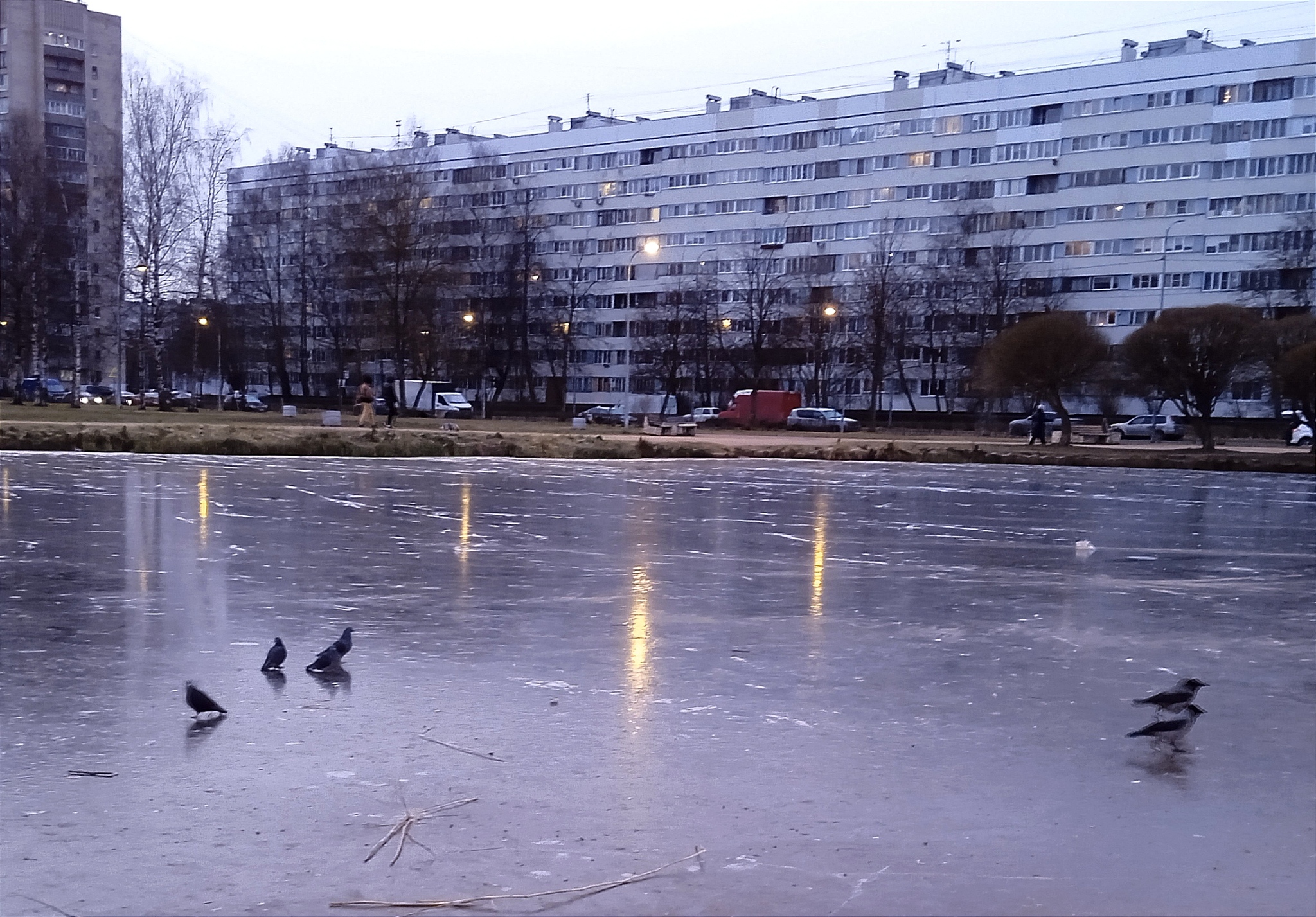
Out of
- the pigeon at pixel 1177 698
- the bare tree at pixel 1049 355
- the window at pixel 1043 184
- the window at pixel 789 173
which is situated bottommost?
the pigeon at pixel 1177 698

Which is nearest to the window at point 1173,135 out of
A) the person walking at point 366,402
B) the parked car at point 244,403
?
the parked car at point 244,403

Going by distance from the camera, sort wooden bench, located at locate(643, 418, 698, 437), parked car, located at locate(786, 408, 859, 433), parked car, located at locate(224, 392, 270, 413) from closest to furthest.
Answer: wooden bench, located at locate(643, 418, 698, 437) → parked car, located at locate(786, 408, 859, 433) → parked car, located at locate(224, 392, 270, 413)

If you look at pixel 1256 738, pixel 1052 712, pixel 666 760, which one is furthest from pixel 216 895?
pixel 1256 738

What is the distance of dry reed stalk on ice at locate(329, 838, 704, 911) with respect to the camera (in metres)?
4.30

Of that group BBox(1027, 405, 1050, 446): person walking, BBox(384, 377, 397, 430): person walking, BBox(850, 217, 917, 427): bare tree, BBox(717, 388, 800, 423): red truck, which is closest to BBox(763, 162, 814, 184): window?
BBox(850, 217, 917, 427): bare tree

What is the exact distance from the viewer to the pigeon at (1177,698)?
6.46m

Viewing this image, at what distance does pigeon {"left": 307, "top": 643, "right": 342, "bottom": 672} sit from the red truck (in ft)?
212

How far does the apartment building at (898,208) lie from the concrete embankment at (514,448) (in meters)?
35.2

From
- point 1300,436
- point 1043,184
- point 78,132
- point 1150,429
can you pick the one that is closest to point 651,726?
point 1300,436

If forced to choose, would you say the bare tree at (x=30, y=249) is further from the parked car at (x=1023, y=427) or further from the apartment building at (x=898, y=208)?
the parked car at (x=1023, y=427)

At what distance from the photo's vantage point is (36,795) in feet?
17.3

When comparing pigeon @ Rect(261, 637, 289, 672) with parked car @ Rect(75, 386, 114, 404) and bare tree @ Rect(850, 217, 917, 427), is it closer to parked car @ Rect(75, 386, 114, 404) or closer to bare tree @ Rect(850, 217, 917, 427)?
Answer: bare tree @ Rect(850, 217, 917, 427)

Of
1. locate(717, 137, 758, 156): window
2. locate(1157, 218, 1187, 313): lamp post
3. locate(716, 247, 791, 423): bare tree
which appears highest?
locate(717, 137, 758, 156): window

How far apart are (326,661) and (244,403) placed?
7582 cm
